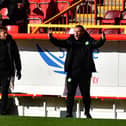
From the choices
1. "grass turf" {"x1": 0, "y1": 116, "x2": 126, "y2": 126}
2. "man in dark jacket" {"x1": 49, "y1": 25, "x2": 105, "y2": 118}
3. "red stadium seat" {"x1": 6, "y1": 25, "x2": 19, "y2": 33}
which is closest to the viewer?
"grass turf" {"x1": 0, "y1": 116, "x2": 126, "y2": 126}

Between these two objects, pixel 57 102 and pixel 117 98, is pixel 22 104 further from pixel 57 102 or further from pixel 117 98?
pixel 117 98

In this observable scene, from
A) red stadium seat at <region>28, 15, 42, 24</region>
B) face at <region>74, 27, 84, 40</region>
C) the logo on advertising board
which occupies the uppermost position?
face at <region>74, 27, 84, 40</region>

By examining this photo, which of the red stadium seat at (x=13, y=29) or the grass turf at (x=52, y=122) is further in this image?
the red stadium seat at (x=13, y=29)

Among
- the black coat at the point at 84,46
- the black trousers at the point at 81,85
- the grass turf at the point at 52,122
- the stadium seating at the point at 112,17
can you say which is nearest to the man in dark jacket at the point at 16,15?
the stadium seating at the point at 112,17

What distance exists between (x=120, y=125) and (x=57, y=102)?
4.80 metres

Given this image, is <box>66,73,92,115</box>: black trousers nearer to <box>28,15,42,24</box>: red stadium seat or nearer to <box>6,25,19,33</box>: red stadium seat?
<box>6,25,19,33</box>: red stadium seat

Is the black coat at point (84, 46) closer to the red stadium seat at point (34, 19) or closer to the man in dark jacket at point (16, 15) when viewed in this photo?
the man in dark jacket at point (16, 15)

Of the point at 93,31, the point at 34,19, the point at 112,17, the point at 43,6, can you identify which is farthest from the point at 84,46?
the point at 43,6

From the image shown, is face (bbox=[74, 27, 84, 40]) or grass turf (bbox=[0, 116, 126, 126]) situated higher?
face (bbox=[74, 27, 84, 40])

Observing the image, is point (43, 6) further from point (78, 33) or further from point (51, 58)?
point (78, 33)

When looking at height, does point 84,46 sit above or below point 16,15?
below

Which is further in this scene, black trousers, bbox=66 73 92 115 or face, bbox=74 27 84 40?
black trousers, bbox=66 73 92 115

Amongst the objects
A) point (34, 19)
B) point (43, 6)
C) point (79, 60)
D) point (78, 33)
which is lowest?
point (79, 60)

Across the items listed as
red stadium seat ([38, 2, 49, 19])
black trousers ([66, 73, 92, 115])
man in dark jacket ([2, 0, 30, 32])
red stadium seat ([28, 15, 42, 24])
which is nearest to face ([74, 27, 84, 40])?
black trousers ([66, 73, 92, 115])
